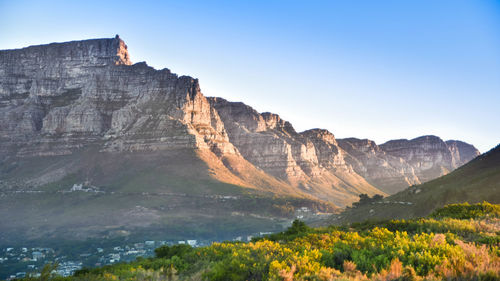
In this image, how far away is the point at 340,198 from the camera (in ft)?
616

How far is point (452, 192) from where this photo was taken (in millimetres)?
46938

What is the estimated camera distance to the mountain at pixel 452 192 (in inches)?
1719

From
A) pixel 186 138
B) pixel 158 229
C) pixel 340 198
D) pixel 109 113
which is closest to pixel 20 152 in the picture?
pixel 109 113

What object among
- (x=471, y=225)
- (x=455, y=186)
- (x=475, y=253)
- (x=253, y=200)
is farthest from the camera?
(x=253, y=200)

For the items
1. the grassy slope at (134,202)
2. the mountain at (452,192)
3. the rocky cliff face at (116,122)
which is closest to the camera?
the mountain at (452,192)

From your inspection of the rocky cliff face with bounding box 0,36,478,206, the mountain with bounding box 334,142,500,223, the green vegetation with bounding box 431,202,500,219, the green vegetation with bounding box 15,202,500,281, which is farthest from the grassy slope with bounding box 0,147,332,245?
the green vegetation with bounding box 15,202,500,281

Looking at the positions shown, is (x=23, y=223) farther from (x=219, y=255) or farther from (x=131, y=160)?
(x=219, y=255)

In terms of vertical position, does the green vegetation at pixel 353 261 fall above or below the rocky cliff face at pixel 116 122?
below

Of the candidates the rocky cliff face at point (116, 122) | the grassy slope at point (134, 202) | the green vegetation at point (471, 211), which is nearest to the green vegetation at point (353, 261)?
the green vegetation at point (471, 211)

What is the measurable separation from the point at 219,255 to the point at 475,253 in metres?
10.00

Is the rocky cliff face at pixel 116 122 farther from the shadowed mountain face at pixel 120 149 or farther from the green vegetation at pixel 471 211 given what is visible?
the green vegetation at pixel 471 211

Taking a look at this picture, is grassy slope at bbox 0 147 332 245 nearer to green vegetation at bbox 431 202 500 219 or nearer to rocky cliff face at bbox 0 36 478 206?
rocky cliff face at bbox 0 36 478 206

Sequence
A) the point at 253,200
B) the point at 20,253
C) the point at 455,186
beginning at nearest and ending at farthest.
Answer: the point at 455,186 → the point at 20,253 → the point at 253,200

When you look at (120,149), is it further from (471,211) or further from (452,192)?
(471,211)
